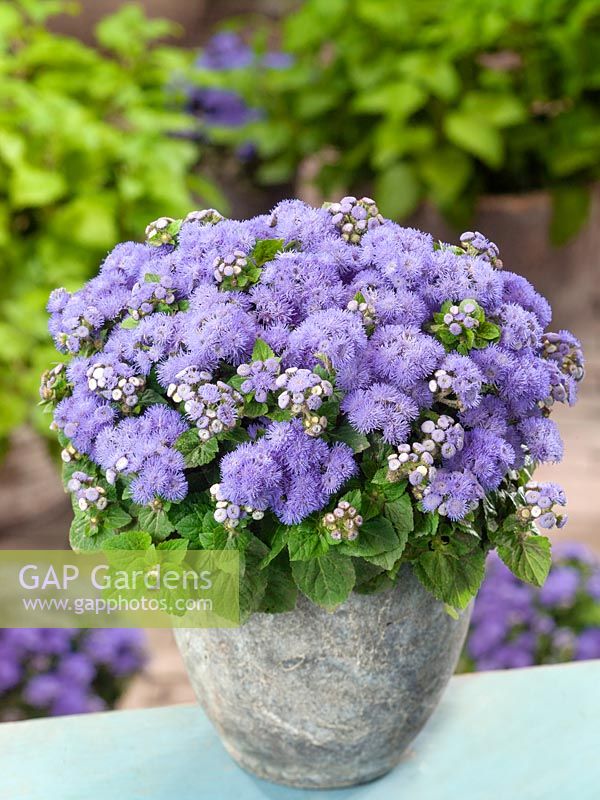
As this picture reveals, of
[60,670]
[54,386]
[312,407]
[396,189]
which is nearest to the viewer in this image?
[312,407]

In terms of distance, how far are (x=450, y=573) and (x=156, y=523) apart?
0.19 metres

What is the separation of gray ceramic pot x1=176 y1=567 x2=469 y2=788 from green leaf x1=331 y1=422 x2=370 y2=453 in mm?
110

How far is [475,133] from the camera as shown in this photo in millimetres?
2627

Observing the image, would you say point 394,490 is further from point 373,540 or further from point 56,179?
point 56,179

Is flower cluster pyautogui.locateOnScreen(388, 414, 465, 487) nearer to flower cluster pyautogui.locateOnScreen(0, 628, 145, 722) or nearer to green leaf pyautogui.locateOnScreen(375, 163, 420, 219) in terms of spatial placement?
flower cluster pyautogui.locateOnScreen(0, 628, 145, 722)

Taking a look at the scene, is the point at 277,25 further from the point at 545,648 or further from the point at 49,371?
the point at 49,371

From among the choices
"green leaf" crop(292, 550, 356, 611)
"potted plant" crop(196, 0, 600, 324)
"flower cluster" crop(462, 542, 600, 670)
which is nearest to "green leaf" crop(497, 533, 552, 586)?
"green leaf" crop(292, 550, 356, 611)

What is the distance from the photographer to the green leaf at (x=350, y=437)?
0.63 m

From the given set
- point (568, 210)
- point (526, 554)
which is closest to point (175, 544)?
point (526, 554)

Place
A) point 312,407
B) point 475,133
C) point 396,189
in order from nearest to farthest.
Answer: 1. point 312,407
2. point 475,133
3. point 396,189

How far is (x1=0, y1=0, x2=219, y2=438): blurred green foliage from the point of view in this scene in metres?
1.88

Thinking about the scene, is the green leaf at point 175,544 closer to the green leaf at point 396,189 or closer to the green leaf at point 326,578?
the green leaf at point 326,578

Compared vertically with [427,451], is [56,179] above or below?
below

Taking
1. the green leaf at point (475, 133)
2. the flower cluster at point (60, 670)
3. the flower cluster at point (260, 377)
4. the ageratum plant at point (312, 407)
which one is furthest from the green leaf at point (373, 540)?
the green leaf at point (475, 133)
